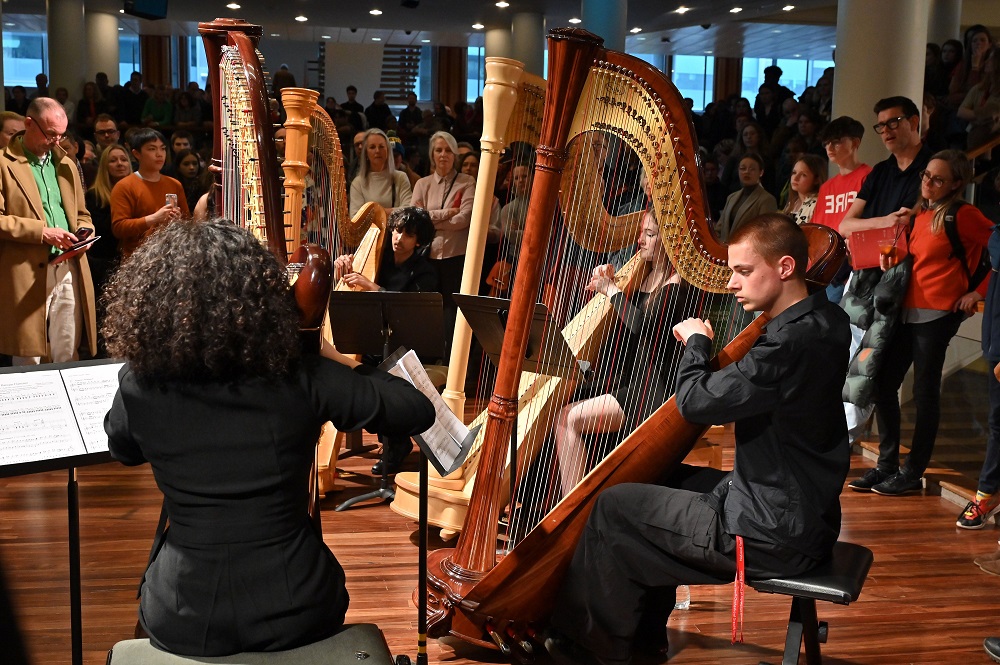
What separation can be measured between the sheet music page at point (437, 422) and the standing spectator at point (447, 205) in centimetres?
343

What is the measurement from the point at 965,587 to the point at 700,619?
3.24 ft

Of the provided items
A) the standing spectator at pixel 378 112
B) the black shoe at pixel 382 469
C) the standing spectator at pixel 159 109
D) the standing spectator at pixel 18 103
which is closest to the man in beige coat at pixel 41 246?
the black shoe at pixel 382 469

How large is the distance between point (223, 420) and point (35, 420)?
0.59m

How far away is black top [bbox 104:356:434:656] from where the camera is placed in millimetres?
1704

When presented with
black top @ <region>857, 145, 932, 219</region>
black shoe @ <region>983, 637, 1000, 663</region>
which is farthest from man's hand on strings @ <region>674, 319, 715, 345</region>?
black top @ <region>857, 145, 932, 219</region>

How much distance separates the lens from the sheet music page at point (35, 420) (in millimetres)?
1990

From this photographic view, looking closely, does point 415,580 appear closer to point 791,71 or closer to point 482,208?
point 482,208

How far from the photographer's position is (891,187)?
14.2 feet

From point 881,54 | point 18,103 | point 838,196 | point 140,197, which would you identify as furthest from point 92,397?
point 18,103

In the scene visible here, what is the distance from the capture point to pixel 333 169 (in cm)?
377

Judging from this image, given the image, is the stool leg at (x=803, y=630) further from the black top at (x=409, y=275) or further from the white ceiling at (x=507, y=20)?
the white ceiling at (x=507, y=20)

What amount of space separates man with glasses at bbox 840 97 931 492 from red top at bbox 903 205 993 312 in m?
0.07

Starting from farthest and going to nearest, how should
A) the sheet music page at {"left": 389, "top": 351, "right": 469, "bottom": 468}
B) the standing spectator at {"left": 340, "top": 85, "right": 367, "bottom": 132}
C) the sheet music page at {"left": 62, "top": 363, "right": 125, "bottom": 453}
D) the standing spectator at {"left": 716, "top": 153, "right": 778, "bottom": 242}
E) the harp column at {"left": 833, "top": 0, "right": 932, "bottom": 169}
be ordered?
1. the standing spectator at {"left": 340, "top": 85, "right": 367, "bottom": 132}
2. the harp column at {"left": 833, "top": 0, "right": 932, "bottom": 169}
3. the standing spectator at {"left": 716, "top": 153, "right": 778, "bottom": 242}
4. the sheet music page at {"left": 62, "top": 363, "right": 125, "bottom": 453}
5. the sheet music page at {"left": 389, "top": 351, "right": 469, "bottom": 468}

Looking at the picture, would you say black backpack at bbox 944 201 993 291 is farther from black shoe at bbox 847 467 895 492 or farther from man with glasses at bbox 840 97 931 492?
black shoe at bbox 847 467 895 492
